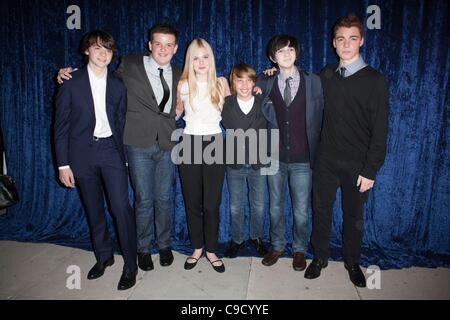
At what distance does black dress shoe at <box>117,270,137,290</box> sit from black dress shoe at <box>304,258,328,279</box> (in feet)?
4.28

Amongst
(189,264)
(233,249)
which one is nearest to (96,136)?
(189,264)

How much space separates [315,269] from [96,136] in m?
1.91

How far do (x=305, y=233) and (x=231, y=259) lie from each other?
0.68 m

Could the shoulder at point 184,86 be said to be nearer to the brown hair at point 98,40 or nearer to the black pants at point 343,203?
the brown hair at point 98,40

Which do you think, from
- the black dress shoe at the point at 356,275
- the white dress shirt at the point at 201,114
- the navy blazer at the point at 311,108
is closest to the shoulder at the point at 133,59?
the white dress shirt at the point at 201,114

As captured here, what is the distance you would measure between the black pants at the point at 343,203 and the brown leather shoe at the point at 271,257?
339mm

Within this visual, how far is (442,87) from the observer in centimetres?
262

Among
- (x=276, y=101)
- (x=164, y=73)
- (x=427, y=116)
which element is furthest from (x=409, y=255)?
(x=164, y=73)

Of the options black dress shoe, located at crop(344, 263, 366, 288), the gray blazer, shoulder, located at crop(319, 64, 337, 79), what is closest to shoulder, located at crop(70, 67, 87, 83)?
the gray blazer

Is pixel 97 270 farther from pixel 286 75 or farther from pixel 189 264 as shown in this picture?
pixel 286 75

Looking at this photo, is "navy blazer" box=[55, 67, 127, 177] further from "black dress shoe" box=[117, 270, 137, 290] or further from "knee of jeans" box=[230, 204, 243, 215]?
"knee of jeans" box=[230, 204, 243, 215]

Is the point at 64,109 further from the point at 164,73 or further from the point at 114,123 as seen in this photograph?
the point at 164,73

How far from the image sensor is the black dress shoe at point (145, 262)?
244 cm

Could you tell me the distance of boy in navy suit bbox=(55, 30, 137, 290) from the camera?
6.68 feet
